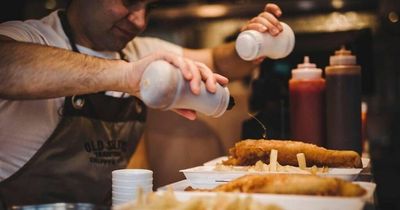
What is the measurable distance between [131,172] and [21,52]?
58cm

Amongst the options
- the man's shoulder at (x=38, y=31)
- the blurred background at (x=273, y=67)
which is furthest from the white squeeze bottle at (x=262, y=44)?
the man's shoulder at (x=38, y=31)

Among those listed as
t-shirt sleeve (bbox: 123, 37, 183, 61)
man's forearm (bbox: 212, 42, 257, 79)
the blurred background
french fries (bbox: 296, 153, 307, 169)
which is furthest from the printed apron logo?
french fries (bbox: 296, 153, 307, 169)

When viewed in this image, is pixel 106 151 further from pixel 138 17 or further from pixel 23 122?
pixel 138 17

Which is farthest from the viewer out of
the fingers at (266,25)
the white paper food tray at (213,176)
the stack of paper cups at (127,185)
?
the fingers at (266,25)

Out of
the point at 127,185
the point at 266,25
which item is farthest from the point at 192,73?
the point at 266,25

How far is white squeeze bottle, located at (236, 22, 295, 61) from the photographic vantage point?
171cm

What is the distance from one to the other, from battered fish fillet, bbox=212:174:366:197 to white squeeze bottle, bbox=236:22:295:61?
2.02ft

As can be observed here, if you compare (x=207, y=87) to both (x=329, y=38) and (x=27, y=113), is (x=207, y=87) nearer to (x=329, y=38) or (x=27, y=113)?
(x=27, y=113)

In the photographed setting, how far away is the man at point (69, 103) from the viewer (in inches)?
62.4

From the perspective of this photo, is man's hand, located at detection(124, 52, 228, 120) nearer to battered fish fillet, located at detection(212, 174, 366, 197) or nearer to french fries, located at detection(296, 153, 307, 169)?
battered fish fillet, located at detection(212, 174, 366, 197)

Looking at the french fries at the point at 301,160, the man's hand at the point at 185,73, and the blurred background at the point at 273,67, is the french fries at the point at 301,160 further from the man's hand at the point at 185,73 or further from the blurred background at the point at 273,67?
the blurred background at the point at 273,67

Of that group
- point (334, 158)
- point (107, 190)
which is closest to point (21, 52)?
point (107, 190)

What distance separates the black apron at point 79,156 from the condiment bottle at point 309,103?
0.75m

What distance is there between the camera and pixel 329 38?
2.82 m
